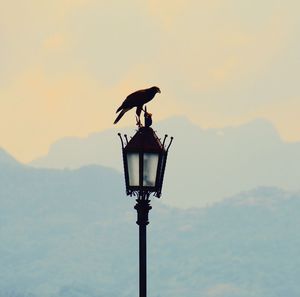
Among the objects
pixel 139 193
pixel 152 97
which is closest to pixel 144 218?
pixel 139 193

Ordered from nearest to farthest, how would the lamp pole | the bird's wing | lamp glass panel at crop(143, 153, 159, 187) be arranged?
the lamp pole < lamp glass panel at crop(143, 153, 159, 187) < the bird's wing

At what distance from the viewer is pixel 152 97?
667 inches

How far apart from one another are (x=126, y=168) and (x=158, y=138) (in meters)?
0.47

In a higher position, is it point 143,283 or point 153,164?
point 153,164

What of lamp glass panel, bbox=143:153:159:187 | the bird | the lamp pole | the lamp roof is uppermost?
the bird

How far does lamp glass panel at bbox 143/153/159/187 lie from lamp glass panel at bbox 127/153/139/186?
9 cm

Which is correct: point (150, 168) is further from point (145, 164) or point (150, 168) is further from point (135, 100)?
point (135, 100)

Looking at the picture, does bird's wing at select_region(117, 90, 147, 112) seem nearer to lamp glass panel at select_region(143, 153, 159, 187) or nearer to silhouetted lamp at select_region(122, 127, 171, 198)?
silhouetted lamp at select_region(122, 127, 171, 198)

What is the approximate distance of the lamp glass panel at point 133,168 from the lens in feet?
54.3

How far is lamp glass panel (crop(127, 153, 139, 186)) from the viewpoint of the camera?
54.3ft

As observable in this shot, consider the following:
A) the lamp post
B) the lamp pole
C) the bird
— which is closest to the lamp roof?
the lamp post

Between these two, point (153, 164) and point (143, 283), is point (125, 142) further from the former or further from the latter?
point (143, 283)

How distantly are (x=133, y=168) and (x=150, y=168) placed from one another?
18 cm

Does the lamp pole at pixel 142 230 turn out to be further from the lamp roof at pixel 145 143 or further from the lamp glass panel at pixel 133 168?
the lamp roof at pixel 145 143
